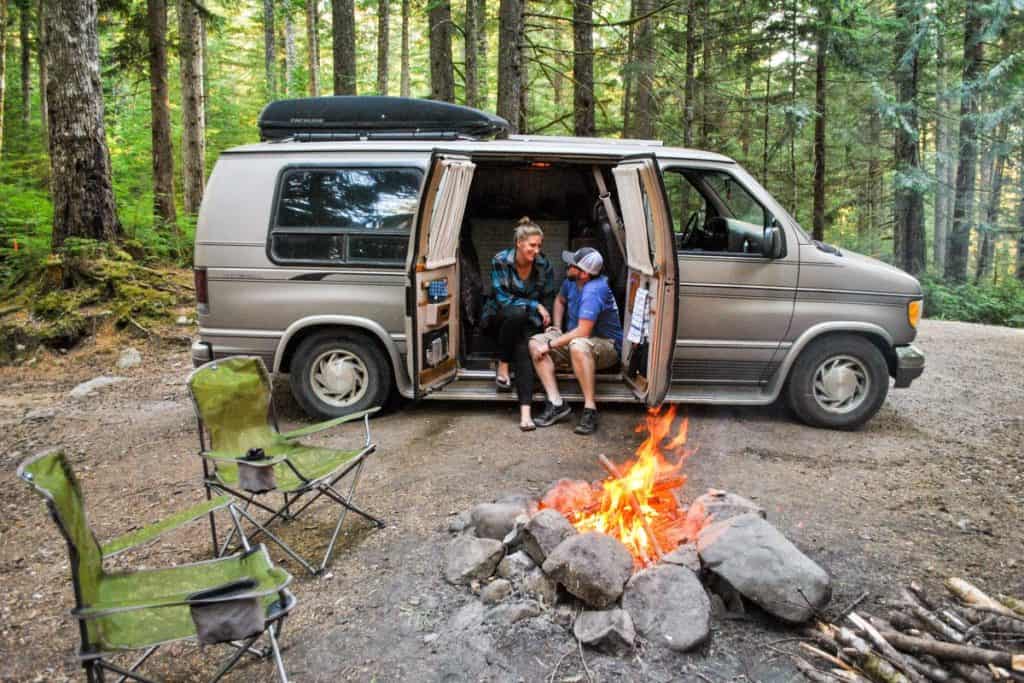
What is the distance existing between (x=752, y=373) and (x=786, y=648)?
125 inches

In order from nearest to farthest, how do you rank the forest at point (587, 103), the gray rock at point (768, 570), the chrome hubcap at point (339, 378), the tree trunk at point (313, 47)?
the gray rock at point (768, 570) < the chrome hubcap at point (339, 378) < the forest at point (587, 103) < the tree trunk at point (313, 47)

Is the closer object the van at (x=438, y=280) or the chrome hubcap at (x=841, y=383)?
the van at (x=438, y=280)

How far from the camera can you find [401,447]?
5336 millimetres

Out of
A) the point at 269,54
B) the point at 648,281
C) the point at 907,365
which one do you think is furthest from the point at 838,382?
the point at 269,54

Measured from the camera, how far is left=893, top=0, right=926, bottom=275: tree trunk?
15078mm

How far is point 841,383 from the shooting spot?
5.75 metres

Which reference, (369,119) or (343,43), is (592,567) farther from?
(343,43)

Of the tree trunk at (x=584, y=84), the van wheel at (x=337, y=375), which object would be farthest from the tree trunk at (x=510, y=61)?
the van wheel at (x=337, y=375)

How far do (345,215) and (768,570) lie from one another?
427 cm

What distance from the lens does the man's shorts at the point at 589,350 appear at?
570cm

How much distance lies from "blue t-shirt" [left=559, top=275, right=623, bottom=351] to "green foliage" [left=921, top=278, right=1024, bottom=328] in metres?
12.0

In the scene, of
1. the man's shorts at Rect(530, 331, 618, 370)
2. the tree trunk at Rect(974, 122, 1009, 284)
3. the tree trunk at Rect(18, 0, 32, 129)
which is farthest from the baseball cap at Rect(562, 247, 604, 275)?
the tree trunk at Rect(18, 0, 32, 129)

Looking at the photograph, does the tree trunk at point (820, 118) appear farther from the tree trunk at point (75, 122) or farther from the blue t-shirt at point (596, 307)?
the tree trunk at point (75, 122)

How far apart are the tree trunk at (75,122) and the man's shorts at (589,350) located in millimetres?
6270
